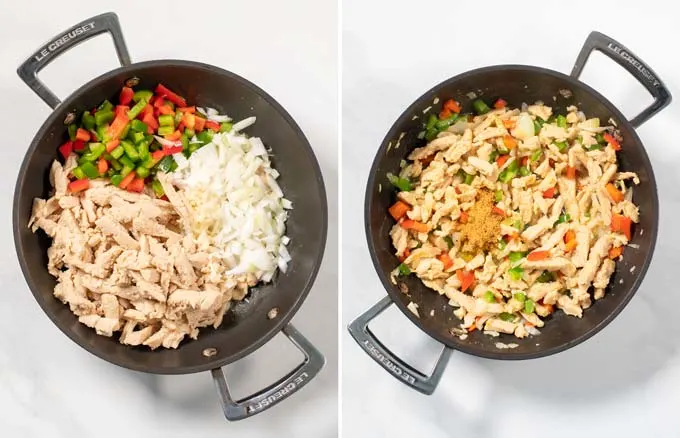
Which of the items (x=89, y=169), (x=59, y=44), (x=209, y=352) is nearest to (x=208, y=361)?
(x=209, y=352)

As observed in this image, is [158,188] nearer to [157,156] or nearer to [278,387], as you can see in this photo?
[157,156]

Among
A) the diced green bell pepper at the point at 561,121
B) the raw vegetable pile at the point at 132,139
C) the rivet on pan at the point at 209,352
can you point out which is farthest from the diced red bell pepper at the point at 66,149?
the diced green bell pepper at the point at 561,121

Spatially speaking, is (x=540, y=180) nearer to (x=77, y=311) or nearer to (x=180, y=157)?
(x=180, y=157)

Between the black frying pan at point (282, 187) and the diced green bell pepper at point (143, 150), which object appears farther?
the diced green bell pepper at point (143, 150)

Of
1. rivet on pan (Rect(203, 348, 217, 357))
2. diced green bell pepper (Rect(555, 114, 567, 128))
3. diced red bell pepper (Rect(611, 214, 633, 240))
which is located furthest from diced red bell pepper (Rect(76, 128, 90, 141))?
diced red bell pepper (Rect(611, 214, 633, 240))

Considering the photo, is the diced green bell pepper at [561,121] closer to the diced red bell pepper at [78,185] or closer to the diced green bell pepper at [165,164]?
the diced green bell pepper at [165,164]

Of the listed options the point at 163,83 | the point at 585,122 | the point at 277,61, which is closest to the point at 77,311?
the point at 163,83

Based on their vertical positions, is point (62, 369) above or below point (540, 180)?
below
